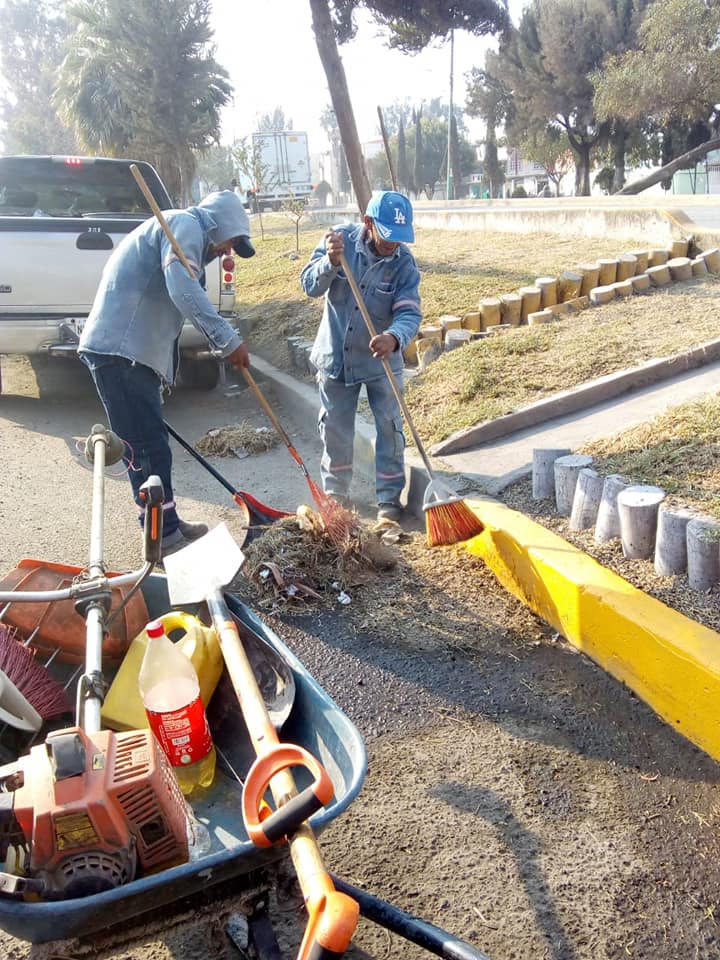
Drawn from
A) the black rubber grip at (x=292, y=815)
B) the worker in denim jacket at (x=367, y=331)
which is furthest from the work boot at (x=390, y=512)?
the black rubber grip at (x=292, y=815)

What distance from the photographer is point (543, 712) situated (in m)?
3.02

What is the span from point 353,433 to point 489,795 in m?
2.62

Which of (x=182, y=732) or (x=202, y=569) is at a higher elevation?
(x=202, y=569)

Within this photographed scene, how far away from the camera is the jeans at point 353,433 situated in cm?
472

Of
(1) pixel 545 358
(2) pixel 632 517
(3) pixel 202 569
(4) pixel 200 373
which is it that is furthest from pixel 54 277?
(2) pixel 632 517

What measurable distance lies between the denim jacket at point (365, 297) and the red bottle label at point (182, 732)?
2.57 metres

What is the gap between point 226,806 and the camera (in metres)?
2.39

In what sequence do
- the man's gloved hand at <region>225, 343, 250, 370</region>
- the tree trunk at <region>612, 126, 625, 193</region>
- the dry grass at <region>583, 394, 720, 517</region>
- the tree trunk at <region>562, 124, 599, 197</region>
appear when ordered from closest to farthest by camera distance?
the dry grass at <region>583, 394, 720, 517</region>
the man's gloved hand at <region>225, 343, 250, 370</region>
the tree trunk at <region>612, 126, 625, 193</region>
the tree trunk at <region>562, 124, 599, 197</region>

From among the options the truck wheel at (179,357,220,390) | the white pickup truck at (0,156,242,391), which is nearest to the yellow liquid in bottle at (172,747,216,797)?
the white pickup truck at (0,156,242,391)

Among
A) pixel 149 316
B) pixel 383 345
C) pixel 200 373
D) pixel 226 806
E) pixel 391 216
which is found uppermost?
pixel 391 216

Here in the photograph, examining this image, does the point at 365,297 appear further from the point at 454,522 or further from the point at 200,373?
the point at 200,373

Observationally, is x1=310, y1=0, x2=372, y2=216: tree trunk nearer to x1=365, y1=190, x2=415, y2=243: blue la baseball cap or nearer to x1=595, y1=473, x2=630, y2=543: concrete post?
x1=365, y1=190, x2=415, y2=243: blue la baseball cap

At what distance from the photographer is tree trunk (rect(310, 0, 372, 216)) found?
1184cm

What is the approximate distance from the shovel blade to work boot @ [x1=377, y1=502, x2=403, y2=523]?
206 centimetres
